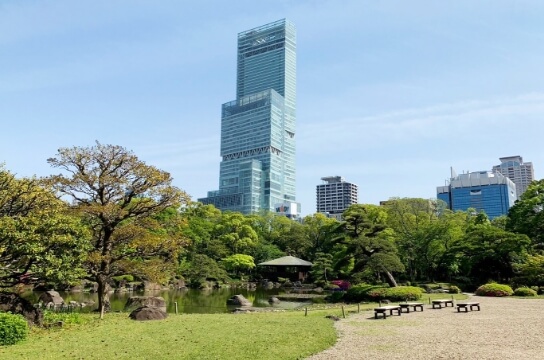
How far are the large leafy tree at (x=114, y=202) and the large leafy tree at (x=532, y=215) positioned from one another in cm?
2566

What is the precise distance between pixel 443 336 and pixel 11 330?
1050cm

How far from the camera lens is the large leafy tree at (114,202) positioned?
55.0 ft

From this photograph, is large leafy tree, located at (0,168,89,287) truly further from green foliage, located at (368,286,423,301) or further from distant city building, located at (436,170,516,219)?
distant city building, located at (436,170,516,219)

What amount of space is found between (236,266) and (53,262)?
3517 cm

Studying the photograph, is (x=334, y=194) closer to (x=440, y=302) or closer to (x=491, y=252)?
(x=491, y=252)

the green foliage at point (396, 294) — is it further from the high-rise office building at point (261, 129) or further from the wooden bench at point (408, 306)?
the high-rise office building at point (261, 129)

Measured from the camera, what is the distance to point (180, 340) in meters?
10.1

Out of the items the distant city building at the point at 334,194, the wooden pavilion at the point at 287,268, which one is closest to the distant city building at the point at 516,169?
the distant city building at the point at 334,194

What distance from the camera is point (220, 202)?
5620 inches

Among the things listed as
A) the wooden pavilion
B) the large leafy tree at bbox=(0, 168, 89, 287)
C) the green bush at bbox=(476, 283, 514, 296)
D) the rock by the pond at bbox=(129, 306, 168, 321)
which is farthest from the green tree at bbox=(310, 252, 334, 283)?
the large leafy tree at bbox=(0, 168, 89, 287)

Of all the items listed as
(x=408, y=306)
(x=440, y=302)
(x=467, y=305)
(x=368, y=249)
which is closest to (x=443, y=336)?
(x=408, y=306)

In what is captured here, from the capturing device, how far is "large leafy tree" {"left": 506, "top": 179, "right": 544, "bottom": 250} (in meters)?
30.0

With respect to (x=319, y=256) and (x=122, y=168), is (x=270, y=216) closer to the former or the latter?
(x=319, y=256)

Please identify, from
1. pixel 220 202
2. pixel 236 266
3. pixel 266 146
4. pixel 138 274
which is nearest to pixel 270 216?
pixel 236 266
